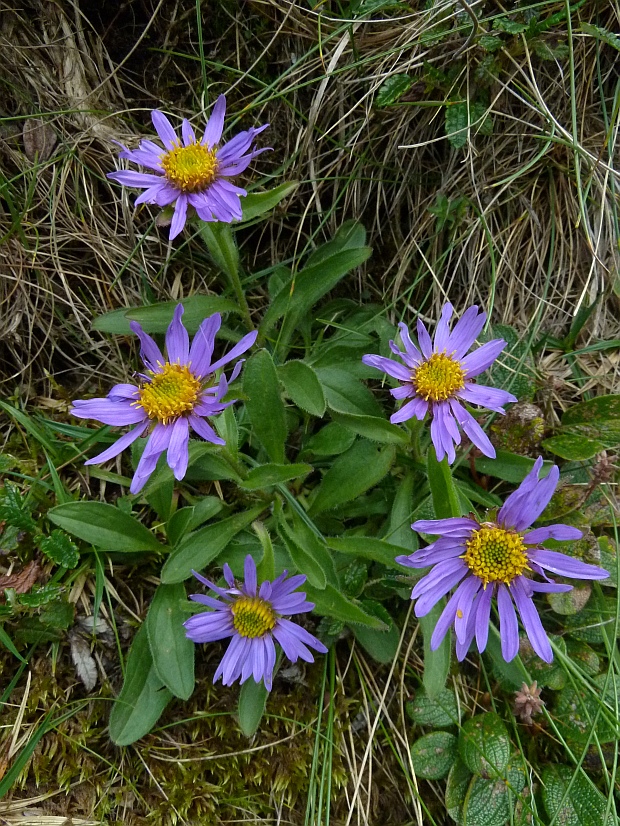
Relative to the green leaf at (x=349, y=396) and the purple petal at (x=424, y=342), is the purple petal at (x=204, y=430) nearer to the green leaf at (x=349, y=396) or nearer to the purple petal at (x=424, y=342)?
the green leaf at (x=349, y=396)

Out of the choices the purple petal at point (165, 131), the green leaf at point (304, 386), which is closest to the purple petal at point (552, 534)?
the green leaf at point (304, 386)

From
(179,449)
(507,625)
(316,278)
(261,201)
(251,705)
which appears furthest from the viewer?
(316,278)

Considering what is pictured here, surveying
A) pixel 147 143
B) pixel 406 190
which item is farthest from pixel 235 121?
pixel 406 190

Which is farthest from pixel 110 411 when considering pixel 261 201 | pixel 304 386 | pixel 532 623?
pixel 532 623

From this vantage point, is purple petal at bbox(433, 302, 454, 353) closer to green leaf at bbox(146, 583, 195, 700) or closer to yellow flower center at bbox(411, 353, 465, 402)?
yellow flower center at bbox(411, 353, 465, 402)

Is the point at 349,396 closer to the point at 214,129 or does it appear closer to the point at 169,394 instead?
the point at 169,394

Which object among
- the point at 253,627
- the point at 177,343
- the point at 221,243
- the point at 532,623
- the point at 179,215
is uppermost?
the point at 179,215

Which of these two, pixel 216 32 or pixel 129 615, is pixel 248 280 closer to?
pixel 216 32
